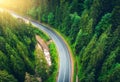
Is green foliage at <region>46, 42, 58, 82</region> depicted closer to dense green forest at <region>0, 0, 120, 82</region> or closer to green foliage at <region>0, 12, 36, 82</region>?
green foliage at <region>0, 12, 36, 82</region>

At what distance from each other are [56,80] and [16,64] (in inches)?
762

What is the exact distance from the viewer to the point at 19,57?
116500 millimetres

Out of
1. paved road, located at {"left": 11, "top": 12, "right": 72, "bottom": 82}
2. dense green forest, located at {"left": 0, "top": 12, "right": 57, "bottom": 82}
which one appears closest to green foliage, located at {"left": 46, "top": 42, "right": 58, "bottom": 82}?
dense green forest, located at {"left": 0, "top": 12, "right": 57, "bottom": 82}

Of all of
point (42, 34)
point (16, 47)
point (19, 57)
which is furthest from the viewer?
point (42, 34)

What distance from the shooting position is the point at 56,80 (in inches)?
4643

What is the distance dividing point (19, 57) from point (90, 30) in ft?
119

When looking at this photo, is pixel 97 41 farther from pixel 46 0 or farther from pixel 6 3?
pixel 6 3

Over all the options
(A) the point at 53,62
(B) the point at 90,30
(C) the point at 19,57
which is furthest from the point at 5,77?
(B) the point at 90,30

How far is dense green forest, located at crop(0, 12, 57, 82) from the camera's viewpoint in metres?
112

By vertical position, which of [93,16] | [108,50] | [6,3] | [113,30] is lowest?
[108,50]

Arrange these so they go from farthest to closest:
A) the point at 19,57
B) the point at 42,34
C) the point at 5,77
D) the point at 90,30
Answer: the point at 42,34, the point at 90,30, the point at 19,57, the point at 5,77

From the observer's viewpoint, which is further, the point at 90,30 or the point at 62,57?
the point at 62,57

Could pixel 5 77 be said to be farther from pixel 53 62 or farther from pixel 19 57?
pixel 53 62

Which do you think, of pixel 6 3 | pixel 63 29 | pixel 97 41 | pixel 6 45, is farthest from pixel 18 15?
pixel 97 41
